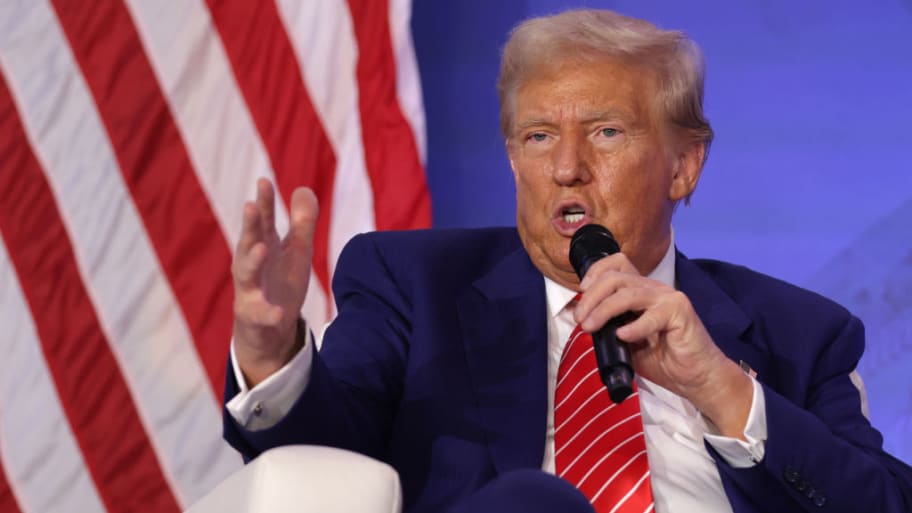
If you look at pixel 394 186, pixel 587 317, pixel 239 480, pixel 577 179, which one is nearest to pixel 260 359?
pixel 239 480

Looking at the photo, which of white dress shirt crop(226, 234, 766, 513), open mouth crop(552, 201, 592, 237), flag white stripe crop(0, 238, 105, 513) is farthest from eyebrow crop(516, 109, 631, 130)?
flag white stripe crop(0, 238, 105, 513)

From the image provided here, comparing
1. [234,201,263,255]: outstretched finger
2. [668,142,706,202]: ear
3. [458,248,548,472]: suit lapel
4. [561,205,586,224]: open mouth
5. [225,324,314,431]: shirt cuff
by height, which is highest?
[234,201,263,255]: outstretched finger

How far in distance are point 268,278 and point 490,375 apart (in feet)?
1.50

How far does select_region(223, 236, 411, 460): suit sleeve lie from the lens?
46.8 inches

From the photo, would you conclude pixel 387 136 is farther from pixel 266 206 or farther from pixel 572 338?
pixel 266 206

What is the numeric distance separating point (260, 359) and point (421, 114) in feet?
3.63

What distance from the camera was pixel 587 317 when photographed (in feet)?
3.88

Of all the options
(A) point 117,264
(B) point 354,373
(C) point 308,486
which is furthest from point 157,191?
(C) point 308,486

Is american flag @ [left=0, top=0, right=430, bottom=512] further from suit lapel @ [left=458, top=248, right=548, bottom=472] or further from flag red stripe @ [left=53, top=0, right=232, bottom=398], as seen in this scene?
suit lapel @ [left=458, top=248, right=548, bottom=472]

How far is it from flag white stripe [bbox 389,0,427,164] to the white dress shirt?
65 centimetres

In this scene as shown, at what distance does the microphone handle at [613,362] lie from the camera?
1.09 meters

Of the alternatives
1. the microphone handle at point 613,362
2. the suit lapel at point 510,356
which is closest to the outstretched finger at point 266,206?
the microphone handle at point 613,362

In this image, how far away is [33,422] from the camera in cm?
213

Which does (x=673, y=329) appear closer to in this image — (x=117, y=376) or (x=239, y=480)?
(x=239, y=480)
